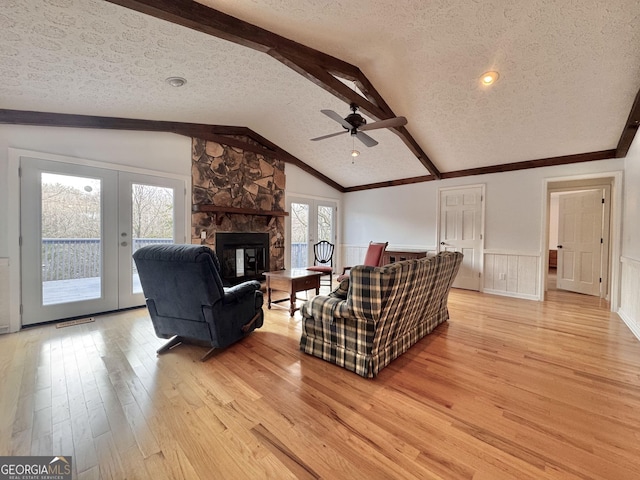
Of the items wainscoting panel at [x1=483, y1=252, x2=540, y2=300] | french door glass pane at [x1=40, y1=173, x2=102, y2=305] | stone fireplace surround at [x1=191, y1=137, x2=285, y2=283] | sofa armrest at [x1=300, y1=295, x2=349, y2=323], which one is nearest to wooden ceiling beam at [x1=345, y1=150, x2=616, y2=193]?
wainscoting panel at [x1=483, y1=252, x2=540, y2=300]

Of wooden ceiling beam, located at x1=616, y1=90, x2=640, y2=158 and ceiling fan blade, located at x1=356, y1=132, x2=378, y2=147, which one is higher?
wooden ceiling beam, located at x1=616, y1=90, x2=640, y2=158

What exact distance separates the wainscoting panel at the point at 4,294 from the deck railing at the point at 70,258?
0.28m

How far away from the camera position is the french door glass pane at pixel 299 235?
6047 mm

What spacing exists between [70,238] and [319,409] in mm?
3574

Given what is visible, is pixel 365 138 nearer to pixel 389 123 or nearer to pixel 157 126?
pixel 389 123

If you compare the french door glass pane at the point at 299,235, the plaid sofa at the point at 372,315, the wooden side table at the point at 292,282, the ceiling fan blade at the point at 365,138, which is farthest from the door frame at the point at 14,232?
the french door glass pane at the point at 299,235

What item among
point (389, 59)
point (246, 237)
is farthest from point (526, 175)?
point (246, 237)

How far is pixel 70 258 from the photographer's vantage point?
3.27m

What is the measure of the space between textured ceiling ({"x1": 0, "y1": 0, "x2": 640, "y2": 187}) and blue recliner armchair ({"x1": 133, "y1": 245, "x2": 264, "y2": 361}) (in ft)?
5.70

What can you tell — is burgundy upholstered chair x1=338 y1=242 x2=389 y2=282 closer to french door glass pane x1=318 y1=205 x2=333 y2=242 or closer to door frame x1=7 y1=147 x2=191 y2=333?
french door glass pane x1=318 y1=205 x2=333 y2=242

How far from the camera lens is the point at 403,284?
81.0 inches

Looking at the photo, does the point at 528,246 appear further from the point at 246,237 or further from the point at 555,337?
the point at 246,237

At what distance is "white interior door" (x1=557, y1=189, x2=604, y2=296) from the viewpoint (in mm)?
4855

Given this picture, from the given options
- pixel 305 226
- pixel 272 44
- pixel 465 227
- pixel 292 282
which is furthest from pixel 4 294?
pixel 465 227
